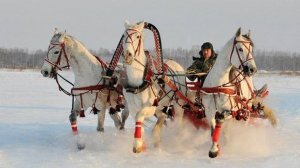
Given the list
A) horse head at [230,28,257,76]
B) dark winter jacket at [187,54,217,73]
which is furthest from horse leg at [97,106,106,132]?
horse head at [230,28,257,76]

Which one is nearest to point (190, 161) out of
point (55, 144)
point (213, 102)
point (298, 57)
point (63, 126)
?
point (213, 102)

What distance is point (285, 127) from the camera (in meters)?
11.1

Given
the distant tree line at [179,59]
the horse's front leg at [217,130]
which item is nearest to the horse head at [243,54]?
the horse's front leg at [217,130]

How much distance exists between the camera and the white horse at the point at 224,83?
6.78 meters

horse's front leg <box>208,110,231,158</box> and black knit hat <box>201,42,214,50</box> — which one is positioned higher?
black knit hat <box>201,42,214,50</box>

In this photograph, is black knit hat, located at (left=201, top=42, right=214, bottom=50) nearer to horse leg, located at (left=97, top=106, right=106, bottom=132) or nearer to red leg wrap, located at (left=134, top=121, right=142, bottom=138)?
horse leg, located at (left=97, top=106, right=106, bottom=132)

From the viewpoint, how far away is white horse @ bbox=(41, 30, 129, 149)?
309 inches

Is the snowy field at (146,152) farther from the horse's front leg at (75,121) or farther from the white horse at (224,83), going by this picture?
the white horse at (224,83)

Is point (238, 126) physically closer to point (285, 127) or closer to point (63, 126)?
point (285, 127)

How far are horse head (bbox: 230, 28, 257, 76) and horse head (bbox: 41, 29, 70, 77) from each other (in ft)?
9.15

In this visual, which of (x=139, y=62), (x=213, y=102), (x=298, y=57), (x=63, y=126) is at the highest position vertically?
(x=139, y=62)

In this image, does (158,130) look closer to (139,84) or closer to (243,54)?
(139,84)

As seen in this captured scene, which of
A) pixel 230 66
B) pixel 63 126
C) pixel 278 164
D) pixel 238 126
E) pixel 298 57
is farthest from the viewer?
pixel 298 57

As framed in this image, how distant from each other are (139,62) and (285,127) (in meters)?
5.34
